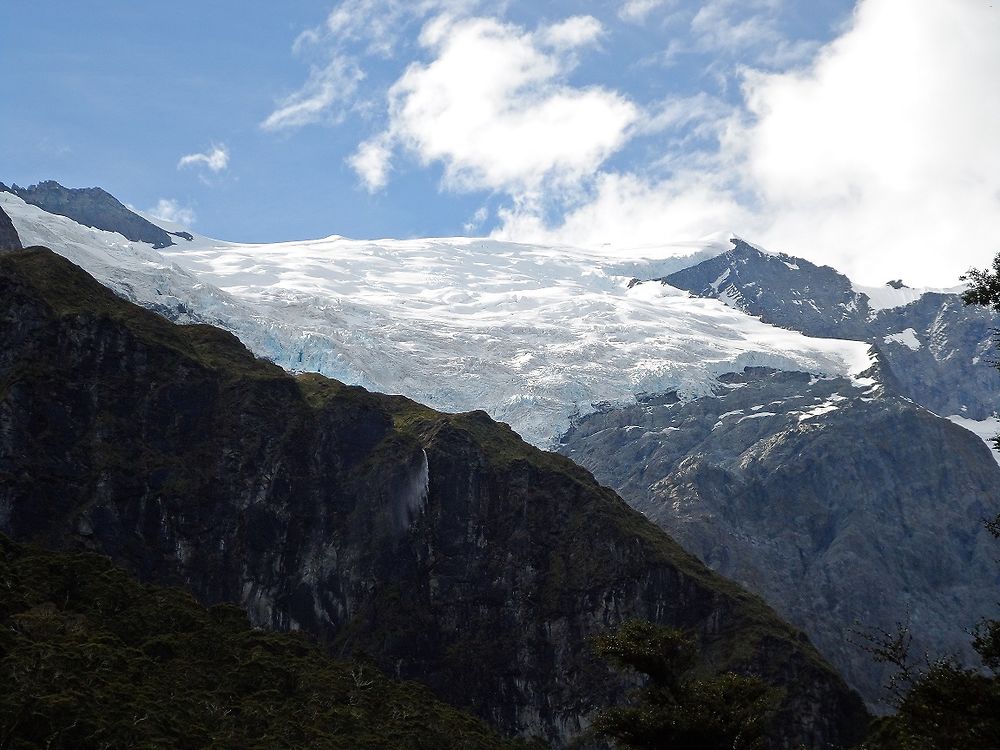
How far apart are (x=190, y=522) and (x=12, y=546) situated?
59.3 m

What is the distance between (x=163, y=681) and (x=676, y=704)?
46340mm

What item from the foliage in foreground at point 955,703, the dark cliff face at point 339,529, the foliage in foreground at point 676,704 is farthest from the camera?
the dark cliff face at point 339,529

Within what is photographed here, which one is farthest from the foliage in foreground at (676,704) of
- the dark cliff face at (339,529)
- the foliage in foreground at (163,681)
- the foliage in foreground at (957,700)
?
the dark cliff face at (339,529)

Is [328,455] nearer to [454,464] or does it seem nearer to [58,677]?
[454,464]

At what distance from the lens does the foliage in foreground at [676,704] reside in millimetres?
59438

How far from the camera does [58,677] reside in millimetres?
79500

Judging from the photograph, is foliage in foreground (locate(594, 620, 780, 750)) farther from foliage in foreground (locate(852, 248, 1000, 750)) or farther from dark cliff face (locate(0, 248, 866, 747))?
dark cliff face (locate(0, 248, 866, 747))

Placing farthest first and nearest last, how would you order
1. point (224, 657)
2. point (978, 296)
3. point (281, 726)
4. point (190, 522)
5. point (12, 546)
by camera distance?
point (190, 522), point (12, 546), point (224, 657), point (281, 726), point (978, 296)

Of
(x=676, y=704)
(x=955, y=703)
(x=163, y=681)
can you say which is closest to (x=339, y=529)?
(x=163, y=681)

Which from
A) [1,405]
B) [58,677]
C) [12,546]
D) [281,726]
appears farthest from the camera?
[1,405]

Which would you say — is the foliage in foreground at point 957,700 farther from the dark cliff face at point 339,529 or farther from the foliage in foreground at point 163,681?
the dark cliff face at point 339,529

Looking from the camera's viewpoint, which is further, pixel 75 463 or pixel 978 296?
pixel 75 463

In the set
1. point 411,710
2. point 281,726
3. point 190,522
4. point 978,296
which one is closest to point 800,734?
point 411,710

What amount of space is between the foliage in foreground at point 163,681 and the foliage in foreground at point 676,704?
29.8 meters
